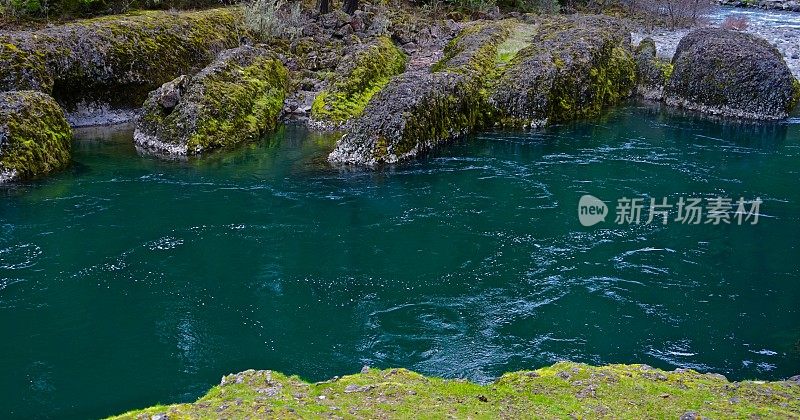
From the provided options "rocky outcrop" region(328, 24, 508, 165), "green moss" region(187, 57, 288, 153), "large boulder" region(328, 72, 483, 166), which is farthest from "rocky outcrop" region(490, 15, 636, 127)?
"green moss" region(187, 57, 288, 153)

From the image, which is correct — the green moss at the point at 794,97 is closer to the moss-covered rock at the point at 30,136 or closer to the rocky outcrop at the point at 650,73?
the rocky outcrop at the point at 650,73

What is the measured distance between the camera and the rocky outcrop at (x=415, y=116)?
20688mm

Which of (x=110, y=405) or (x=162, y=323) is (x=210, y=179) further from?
→ (x=110, y=405)

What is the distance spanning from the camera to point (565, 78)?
25531 millimetres

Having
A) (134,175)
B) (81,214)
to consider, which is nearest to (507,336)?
(81,214)

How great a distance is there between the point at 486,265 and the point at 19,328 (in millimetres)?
8226

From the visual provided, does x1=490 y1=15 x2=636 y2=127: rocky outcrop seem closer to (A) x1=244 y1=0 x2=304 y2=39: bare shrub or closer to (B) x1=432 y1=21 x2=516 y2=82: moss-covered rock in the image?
(B) x1=432 y1=21 x2=516 y2=82: moss-covered rock

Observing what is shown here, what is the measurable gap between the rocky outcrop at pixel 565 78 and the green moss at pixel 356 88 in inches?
195

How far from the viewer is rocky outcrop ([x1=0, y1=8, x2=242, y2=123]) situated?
22.8m

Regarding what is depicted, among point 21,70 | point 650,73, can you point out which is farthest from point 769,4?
point 21,70

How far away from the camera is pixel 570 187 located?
18125 mm

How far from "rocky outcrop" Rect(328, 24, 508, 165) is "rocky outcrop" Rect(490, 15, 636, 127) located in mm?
1224

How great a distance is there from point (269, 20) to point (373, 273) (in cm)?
2086

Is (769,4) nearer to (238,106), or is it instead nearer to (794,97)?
(794,97)
